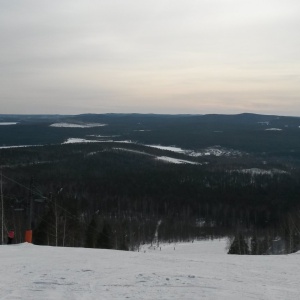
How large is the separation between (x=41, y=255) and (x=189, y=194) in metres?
92.3

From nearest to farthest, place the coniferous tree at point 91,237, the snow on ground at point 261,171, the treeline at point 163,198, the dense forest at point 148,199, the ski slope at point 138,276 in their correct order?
the ski slope at point 138,276
the coniferous tree at point 91,237
the dense forest at point 148,199
the treeline at point 163,198
the snow on ground at point 261,171

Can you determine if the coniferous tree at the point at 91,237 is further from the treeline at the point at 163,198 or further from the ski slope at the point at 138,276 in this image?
the ski slope at the point at 138,276

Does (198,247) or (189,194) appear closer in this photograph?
(198,247)

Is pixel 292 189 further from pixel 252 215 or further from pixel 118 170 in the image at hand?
pixel 118 170

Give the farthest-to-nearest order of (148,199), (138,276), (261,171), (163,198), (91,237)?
(261,171)
(163,198)
(148,199)
(91,237)
(138,276)

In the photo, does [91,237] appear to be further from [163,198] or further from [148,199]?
[163,198]

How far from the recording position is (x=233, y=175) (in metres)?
131

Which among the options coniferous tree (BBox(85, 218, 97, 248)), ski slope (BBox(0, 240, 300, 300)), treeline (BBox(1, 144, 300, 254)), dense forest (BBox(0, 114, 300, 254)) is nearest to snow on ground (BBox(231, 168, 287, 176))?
dense forest (BBox(0, 114, 300, 254))

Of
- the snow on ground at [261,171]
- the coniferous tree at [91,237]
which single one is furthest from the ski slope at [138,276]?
the snow on ground at [261,171]

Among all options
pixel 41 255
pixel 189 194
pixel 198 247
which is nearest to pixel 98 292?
pixel 41 255

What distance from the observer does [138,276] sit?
11.0 m

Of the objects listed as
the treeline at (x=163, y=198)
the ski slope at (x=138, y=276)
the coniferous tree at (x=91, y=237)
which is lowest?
the treeline at (x=163, y=198)

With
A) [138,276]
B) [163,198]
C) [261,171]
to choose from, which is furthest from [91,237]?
[261,171]

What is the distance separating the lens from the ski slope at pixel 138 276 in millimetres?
9328
